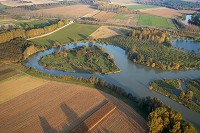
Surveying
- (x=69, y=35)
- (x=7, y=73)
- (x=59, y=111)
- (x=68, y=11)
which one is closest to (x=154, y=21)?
(x=69, y=35)

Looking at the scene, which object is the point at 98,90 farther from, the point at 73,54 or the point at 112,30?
the point at 112,30

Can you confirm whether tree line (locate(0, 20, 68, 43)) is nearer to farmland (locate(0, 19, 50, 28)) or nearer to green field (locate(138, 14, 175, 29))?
farmland (locate(0, 19, 50, 28))

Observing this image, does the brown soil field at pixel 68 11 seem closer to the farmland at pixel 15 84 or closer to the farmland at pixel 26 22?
the farmland at pixel 26 22

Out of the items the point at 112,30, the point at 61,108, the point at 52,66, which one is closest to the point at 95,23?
the point at 112,30

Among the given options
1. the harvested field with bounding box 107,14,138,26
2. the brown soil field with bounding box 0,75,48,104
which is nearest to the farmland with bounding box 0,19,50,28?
the harvested field with bounding box 107,14,138,26

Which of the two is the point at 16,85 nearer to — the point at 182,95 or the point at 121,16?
the point at 182,95

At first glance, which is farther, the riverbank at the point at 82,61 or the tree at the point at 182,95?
the riverbank at the point at 82,61

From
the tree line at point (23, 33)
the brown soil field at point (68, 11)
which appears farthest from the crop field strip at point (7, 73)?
the brown soil field at point (68, 11)
